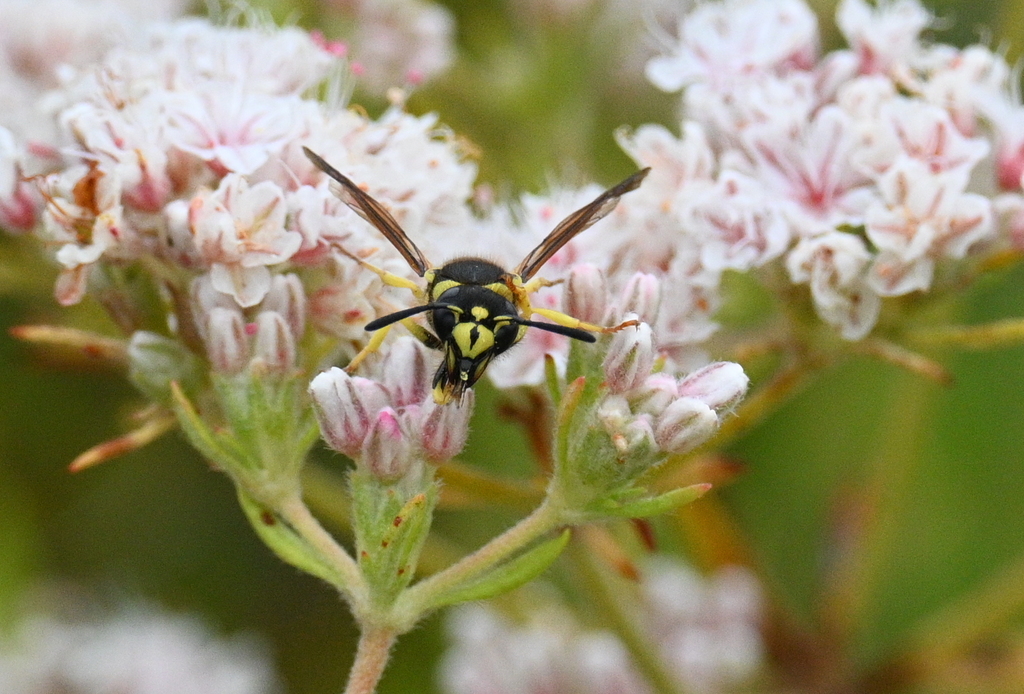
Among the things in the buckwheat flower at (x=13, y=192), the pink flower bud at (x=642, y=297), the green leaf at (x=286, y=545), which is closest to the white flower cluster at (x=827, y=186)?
the pink flower bud at (x=642, y=297)

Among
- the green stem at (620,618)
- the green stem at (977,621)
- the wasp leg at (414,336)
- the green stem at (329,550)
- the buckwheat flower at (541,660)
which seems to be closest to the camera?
the green stem at (329,550)

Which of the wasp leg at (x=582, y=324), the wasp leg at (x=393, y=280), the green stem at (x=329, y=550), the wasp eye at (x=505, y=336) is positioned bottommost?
the green stem at (x=329, y=550)

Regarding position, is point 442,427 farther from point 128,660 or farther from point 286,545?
point 128,660


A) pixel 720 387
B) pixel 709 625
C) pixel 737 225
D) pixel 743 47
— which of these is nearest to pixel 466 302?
pixel 720 387

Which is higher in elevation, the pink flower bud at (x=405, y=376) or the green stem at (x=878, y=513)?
the green stem at (x=878, y=513)

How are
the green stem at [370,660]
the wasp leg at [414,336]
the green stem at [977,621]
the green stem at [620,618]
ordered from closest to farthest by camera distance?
the green stem at [370,660] → the wasp leg at [414,336] → the green stem at [620,618] → the green stem at [977,621]

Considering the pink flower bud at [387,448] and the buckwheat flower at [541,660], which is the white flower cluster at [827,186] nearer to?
the pink flower bud at [387,448]
